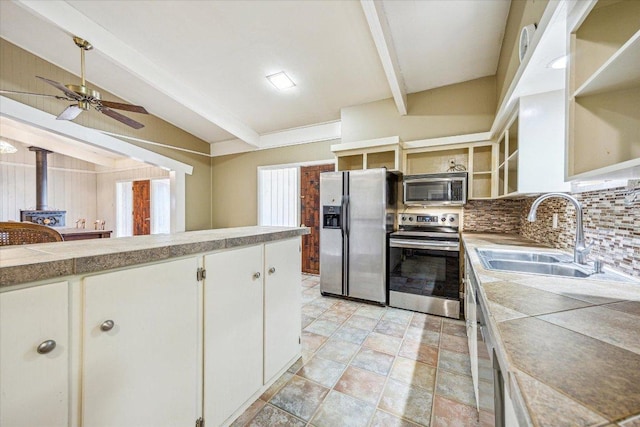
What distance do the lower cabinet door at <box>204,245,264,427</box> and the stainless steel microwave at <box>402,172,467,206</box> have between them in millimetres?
2341

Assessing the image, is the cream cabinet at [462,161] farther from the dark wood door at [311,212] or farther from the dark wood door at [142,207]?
the dark wood door at [142,207]

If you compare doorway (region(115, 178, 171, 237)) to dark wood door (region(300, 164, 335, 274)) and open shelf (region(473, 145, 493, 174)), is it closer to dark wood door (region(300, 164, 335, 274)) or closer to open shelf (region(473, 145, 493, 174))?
dark wood door (region(300, 164, 335, 274))

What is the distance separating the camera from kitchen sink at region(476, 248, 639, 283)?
124cm

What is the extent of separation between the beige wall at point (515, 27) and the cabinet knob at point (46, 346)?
8.19 ft

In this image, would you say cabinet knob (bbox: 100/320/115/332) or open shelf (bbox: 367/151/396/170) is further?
open shelf (bbox: 367/151/396/170)

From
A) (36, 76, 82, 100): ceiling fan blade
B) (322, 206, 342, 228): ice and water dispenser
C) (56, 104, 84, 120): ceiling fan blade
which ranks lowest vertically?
(322, 206, 342, 228): ice and water dispenser

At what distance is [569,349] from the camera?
1.89 feet

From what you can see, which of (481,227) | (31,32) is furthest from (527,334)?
(31,32)

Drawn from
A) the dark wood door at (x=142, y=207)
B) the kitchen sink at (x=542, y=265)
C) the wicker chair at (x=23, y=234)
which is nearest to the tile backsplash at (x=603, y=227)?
the kitchen sink at (x=542, y=265)

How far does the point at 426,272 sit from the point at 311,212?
2.36 m

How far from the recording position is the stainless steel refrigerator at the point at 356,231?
3.11 m

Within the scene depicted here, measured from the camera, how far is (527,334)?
0.65 meters

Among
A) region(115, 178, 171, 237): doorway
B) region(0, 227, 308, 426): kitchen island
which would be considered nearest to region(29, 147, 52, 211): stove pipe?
region(115, 178, 171, 237): doorway

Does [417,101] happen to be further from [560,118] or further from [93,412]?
[93,412]
